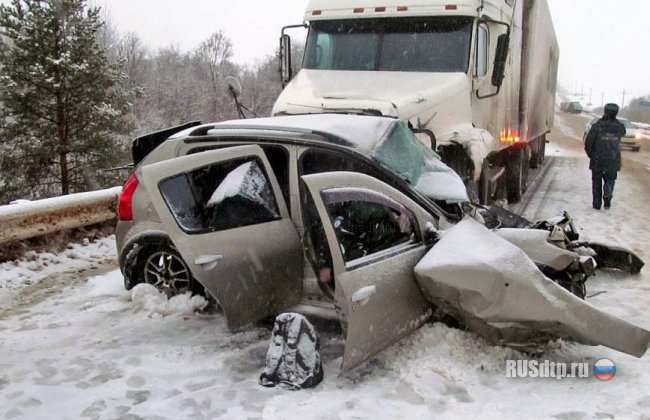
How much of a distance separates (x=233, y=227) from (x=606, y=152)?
7.89m

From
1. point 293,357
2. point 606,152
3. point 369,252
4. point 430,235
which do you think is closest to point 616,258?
point 430,235

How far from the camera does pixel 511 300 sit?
3631mm

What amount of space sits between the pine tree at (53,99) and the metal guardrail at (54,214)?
1319 cm

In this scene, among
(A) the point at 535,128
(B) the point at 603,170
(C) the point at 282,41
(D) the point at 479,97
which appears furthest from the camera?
(A) the point at 535,128

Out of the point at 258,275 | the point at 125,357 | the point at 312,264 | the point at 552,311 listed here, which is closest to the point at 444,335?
the point at 552,311

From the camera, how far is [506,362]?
384 centimetres

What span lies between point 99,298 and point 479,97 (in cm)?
544

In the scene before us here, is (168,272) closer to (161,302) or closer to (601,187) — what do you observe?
(161,302)

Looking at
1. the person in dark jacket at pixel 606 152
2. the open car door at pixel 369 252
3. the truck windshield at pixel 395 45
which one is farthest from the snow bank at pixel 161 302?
the person in dark jacket at pixel 606 152

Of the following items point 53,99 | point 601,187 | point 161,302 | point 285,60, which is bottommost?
point 161,302

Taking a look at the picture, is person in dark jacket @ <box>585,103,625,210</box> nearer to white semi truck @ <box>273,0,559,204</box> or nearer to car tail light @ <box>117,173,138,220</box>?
white semi truck @ <box>273,0,559,204</box>

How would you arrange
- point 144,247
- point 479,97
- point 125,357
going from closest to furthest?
point 125,357 → point 144,247 → point 479,97

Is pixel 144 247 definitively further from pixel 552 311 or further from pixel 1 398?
pixel 552 311

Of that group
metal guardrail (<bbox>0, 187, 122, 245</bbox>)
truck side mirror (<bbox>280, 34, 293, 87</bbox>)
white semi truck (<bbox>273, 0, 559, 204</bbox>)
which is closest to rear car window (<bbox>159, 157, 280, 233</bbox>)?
white semi truck (<bbox>273, 0, 559, 204</bbox>)
